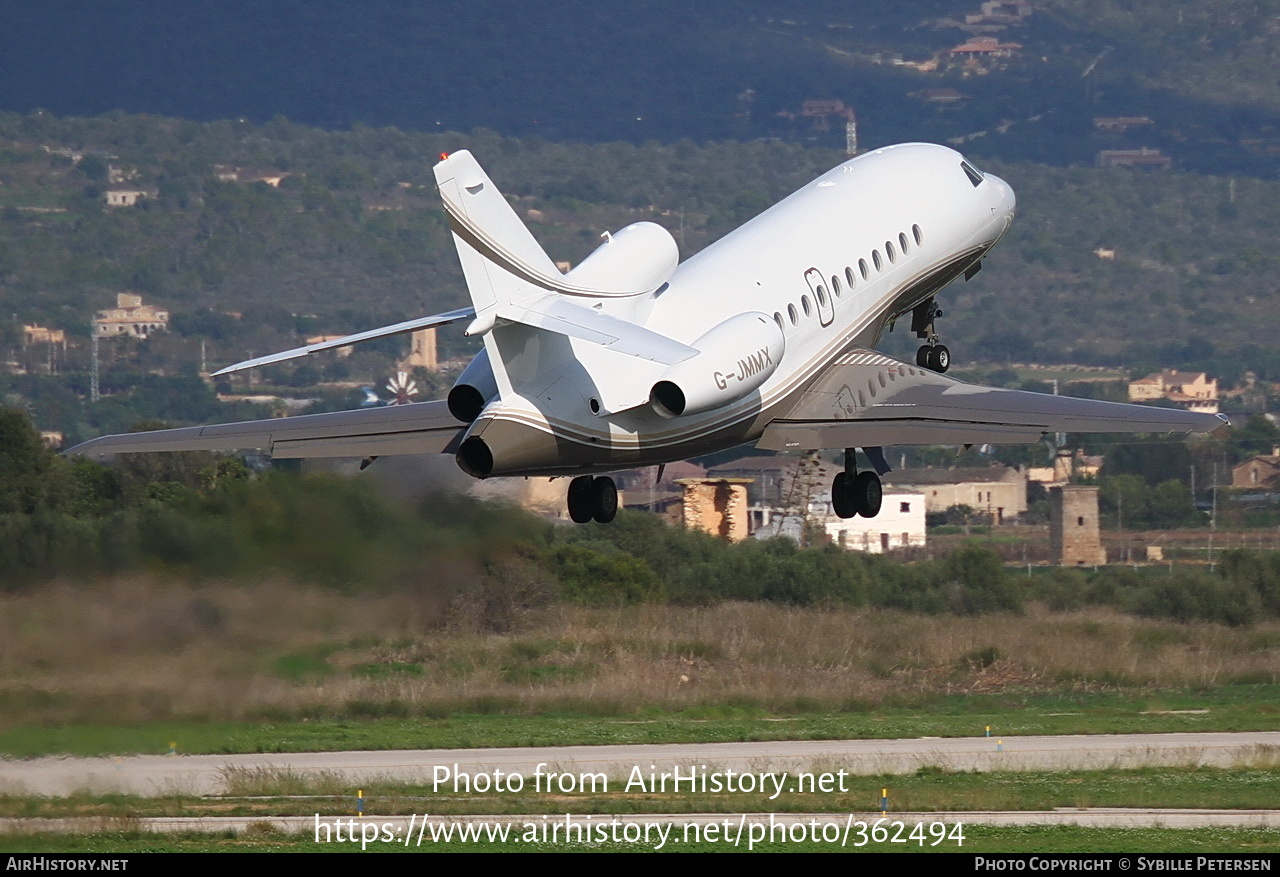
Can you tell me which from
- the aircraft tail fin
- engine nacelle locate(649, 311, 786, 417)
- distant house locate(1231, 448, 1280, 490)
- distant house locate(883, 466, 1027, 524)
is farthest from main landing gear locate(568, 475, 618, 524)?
distant house locate(883, 466, 1027, 524)

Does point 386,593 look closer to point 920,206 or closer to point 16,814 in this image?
point 16,814

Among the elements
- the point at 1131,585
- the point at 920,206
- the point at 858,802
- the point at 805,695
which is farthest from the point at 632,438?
the point at 1131,585

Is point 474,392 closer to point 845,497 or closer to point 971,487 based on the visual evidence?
point 845,497

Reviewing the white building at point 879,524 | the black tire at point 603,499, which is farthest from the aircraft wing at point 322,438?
the white building at point 879,524

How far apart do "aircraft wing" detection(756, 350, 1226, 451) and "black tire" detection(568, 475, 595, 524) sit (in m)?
3.11

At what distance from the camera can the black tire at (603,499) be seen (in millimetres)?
29828

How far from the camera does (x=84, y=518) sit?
28.8 meters

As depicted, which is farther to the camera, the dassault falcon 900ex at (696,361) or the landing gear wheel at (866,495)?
the landing gear wheel at (866,495)

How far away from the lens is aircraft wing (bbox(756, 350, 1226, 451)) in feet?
99.2

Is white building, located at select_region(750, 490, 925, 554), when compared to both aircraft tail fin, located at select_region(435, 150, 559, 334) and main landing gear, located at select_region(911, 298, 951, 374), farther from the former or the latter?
aircraft tail fin, located at select_region(435, 150, 559, 334)

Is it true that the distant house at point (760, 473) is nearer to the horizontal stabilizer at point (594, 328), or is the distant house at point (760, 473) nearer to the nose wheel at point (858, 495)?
the nose wheel at point (858, 495)

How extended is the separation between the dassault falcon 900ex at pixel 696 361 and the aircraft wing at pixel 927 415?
4cm

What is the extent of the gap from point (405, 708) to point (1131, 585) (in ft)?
82.8

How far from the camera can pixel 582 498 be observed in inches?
1176
